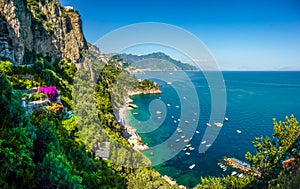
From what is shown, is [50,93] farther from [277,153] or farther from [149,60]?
[149,60]

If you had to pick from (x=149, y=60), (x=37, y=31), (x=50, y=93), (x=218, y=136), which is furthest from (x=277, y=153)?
(x=149, y=60)

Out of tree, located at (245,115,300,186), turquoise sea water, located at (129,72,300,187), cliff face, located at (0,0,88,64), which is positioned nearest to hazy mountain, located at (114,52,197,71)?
turquoise sea water, located at (129,72,300,187)

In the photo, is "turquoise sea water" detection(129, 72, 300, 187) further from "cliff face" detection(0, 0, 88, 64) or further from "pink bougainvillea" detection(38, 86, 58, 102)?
"cliff face" detection(0, 0, 88, 64)

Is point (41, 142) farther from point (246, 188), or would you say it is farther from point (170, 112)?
point (170, 112)

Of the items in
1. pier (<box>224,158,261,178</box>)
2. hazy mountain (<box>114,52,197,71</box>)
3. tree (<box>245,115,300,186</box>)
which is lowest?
pier (<box>224,158,261,178</box>)

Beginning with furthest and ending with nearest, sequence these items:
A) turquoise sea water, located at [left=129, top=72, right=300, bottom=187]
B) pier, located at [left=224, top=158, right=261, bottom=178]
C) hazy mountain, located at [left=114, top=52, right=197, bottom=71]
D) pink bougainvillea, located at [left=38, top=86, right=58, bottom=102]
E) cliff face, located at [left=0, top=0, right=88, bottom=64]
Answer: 1. hazy mountain, located at [left=114, top=52, right=197, bottom=71]
2. turquoise sea water, located at [left=129, top=72, right=300, bottom=187]
3. pier, located at [left=224, top=158, right=261, bottom=178]
4. cliff face, located at [left=0, top=0, right=88, bottom=64]
5. pink bougainvillea, located at [left=38, top=86, right=58, bottom=102]

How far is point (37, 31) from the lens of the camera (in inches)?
965

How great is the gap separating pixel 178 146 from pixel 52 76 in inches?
642

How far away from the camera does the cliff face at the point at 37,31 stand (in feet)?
57.3

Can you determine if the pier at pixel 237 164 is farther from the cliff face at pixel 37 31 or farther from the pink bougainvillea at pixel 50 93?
the cliff face at pixel 37 31

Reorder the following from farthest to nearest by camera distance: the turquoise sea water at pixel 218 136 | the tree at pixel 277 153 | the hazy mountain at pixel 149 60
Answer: the hazy mountain at pixel 149 60 < the turquoise sea water at pixel 218 136 < the tree at pixel 277 153

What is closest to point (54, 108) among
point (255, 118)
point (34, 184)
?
point (34, 184)

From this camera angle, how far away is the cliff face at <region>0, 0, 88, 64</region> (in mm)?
17453

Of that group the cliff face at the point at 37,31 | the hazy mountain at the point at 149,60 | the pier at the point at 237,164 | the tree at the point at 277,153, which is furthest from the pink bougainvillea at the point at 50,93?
the hazy mountain at the point at 149,60
